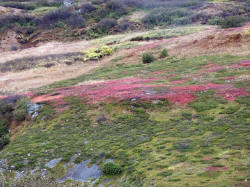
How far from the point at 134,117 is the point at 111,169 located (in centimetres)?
598

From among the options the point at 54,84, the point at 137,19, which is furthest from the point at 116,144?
the point at 137,19

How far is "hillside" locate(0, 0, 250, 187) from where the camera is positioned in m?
10.8

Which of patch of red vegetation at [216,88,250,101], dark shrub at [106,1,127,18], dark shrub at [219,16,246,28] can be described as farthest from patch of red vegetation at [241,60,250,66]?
dark shrub at [106,1,127,18]

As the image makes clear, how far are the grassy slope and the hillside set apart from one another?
5 cm

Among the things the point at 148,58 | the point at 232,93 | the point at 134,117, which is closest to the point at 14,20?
the point at 148,58

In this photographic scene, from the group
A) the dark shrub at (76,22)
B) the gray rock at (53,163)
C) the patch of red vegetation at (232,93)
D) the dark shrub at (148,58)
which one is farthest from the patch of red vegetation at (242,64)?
the dark shrub at (76,22)

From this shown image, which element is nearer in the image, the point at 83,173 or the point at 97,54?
the point at 83,173

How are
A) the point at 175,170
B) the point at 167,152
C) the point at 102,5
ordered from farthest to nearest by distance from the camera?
the point at 102,5 < the point at 167,152 < the point at 175,170

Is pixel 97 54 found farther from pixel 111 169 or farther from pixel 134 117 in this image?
pixel 111 169

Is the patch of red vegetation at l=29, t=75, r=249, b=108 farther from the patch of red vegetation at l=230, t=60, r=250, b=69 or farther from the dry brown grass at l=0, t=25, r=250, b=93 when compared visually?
the dry brown grass at l=0, t=25, r=250, b=93

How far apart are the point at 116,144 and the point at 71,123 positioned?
5.33 m

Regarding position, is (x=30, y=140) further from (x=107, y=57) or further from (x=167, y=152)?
(x=107, y=57)

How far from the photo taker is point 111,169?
37.4 ft

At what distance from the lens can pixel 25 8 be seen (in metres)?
77.2
